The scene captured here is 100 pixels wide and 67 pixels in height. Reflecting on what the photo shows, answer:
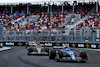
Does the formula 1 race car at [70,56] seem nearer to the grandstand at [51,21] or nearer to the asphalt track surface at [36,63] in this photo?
the asphalt track surface at [36,63]

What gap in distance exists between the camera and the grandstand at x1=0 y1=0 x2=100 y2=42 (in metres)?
25.9

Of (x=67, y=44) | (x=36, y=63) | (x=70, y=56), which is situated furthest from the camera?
(x=67, y=44)

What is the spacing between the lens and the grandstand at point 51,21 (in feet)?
84.9

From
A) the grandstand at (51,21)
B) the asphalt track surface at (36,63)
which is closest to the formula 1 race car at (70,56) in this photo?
the asphalt track surface at (36,63)

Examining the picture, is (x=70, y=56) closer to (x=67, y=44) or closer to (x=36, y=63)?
(x=36, y=63)

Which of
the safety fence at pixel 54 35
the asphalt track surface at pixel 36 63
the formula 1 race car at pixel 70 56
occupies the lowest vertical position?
the asphalt track surface at pixel 36 63

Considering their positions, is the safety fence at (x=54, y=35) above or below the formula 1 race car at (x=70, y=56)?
above

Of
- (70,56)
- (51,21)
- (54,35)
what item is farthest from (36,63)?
(51,21)

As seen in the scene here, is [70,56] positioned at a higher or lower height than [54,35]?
lower

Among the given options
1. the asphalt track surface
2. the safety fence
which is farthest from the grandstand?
the asphalt track surface

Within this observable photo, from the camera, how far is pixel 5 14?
42281 mm

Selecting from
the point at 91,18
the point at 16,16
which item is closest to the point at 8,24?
the point at 16,16

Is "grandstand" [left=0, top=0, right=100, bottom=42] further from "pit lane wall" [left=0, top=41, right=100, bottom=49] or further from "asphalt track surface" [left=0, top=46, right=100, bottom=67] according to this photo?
"asphalt track surface" [left=0, top=46, right=100, bottom=67]

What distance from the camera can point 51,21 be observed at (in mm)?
34688
